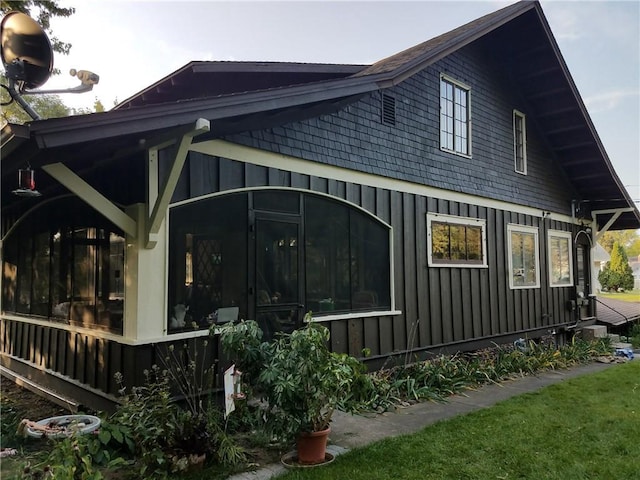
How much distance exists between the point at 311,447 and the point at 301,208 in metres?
2.79

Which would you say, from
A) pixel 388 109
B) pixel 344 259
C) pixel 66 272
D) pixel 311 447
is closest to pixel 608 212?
pixel 388 109

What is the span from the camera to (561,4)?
32.0 feet

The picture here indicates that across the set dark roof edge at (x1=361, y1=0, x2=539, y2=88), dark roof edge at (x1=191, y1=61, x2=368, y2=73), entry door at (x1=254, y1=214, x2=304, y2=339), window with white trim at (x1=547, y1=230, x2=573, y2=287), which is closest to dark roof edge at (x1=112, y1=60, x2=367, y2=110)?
dark roof edge at (x1=191, y1=61, x2=368, y2=73)

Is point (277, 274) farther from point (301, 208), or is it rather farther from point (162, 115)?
point (162, 115)

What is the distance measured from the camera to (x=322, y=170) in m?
5.95

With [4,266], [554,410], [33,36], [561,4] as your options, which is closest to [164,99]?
[33,36]

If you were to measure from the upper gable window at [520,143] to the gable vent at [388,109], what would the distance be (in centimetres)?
393

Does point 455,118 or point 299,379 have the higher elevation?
point 455,118

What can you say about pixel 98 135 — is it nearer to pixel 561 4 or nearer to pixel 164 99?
pixel 164 99

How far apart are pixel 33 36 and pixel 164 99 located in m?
3.20

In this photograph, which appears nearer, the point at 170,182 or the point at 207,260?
the point at 170,182

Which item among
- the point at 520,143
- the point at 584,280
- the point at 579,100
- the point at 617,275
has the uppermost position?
the point at 579,100

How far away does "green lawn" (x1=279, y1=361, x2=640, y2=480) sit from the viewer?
3627 mm

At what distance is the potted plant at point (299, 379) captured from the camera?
3553 millimetres
